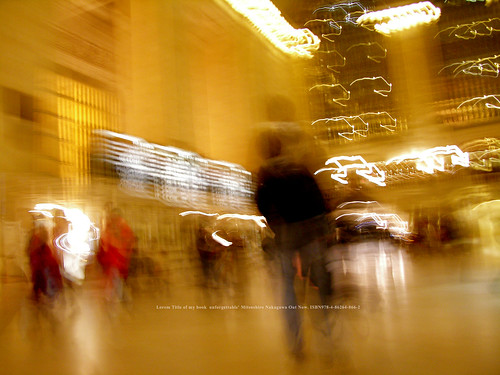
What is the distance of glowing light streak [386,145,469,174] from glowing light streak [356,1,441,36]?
8.65 meters

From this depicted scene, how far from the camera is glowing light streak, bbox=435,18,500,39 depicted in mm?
30781

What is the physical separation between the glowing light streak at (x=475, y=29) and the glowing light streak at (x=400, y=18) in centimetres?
150

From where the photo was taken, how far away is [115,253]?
23.8ft

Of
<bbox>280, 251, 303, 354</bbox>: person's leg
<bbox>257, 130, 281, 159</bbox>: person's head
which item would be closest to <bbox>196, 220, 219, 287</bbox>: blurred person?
<bbox>280, 251, 303, 354</bbox>: person's leg

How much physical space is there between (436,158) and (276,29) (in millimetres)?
12401

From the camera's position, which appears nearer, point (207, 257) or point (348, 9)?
point (207, 257)

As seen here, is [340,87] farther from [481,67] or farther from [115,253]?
[115,253]

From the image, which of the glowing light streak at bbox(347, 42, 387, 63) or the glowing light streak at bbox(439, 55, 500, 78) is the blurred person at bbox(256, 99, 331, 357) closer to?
the glowing light streak at bbox(439, 55, 500, 78)

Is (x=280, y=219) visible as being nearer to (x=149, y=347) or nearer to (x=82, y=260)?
(x=149, y=347)

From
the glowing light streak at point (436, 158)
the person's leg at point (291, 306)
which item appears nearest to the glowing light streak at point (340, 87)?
the glowing light streak at point (436, 158)

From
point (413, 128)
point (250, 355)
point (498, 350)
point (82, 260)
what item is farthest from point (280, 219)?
point (413, 128)

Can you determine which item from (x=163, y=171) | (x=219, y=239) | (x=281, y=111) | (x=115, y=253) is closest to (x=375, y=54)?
(x=163, y=171)

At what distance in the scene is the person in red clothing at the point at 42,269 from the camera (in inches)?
246

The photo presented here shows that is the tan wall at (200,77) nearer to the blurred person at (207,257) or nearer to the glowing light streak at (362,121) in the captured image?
the glowing light streak at (362,121)
